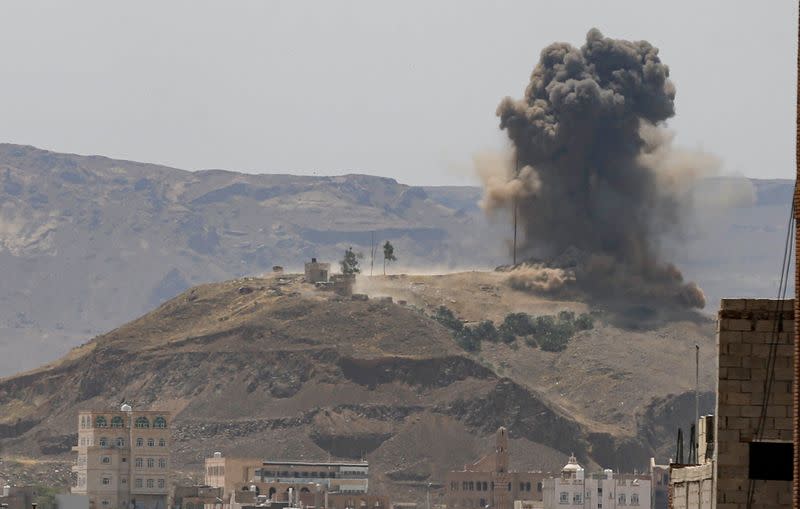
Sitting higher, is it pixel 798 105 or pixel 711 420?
pixel 798 105

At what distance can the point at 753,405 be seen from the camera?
99.3 ft

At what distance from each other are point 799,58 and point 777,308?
4634 mm

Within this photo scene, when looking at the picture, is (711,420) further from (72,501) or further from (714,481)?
(72,501)

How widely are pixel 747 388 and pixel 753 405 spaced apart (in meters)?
0.20

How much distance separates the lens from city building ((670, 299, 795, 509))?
29.8m

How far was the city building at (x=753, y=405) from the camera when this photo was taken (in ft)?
97.8

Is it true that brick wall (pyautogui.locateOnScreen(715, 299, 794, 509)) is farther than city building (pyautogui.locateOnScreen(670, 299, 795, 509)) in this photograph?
Yes

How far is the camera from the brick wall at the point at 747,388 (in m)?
30.0

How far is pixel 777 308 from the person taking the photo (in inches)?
1205

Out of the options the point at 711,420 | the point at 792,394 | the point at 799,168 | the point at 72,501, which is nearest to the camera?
the point at 799,168

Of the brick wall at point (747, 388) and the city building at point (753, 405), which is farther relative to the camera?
the brick wall at point (747, 388)

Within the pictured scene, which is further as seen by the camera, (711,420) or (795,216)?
(711,420)

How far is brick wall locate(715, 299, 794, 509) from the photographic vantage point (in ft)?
98.3

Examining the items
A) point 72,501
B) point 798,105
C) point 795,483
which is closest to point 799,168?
point 798,105
